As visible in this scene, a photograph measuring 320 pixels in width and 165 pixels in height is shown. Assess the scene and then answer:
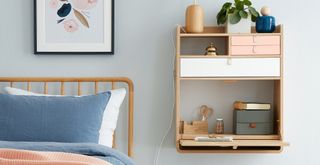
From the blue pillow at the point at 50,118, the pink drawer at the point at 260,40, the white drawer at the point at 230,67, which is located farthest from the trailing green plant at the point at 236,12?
the blue pillow at the point at 50,118

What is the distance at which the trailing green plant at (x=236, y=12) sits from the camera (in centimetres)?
267

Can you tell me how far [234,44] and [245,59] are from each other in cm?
10

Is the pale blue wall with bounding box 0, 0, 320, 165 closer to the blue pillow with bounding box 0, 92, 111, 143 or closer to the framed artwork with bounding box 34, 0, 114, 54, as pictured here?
the framed artwork with bounding box 34, 0, 114, 54

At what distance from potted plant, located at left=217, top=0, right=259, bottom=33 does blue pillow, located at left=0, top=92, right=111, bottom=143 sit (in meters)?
0.84

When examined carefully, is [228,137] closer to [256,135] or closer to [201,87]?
[256,135]

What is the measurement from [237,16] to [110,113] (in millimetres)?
883

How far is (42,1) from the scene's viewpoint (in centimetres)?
290

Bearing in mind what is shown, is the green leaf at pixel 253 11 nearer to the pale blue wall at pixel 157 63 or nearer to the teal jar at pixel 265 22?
the teal jar at pixel 265 22

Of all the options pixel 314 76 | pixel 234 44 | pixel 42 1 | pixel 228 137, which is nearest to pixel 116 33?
pixel 42 1

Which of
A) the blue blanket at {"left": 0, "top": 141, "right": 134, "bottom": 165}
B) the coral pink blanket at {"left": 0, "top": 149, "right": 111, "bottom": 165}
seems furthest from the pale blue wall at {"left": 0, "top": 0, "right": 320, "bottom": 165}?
the coral pink blanket at {"left": 0, "top": 149, "right": 111, "bottom": 165}

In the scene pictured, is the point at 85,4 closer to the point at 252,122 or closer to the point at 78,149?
the point at 78,149

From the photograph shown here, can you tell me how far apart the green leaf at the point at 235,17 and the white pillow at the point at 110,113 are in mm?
724

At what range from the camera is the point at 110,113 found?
2680 mm

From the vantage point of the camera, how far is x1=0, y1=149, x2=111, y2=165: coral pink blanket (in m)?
1.76
